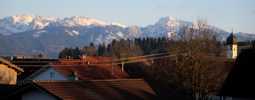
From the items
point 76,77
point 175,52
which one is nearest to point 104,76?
point 76,77

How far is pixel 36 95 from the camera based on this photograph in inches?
1491

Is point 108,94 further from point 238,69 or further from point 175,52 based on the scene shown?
point 175,52

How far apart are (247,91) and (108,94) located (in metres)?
11.0

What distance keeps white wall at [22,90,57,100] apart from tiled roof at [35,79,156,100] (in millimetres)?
587

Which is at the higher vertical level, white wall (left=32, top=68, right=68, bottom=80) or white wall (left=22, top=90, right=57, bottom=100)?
white wall (left=32, top=68, right=68, bottom=80)

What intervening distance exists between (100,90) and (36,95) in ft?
14.4

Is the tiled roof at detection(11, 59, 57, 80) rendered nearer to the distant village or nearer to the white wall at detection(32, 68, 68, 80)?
the distant village

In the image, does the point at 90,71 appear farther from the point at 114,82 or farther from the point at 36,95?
the point at 36,95

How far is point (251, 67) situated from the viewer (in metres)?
33.7

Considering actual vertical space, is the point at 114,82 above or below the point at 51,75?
above

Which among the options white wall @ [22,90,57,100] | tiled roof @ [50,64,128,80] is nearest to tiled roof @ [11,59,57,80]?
tiled roof @ [50,64,128,80]

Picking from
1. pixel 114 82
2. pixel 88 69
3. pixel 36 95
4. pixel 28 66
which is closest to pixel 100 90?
pixel 114 82

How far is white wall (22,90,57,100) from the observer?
3741 cm

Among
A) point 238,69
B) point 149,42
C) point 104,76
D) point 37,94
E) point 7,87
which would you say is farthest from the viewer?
point 149,42
